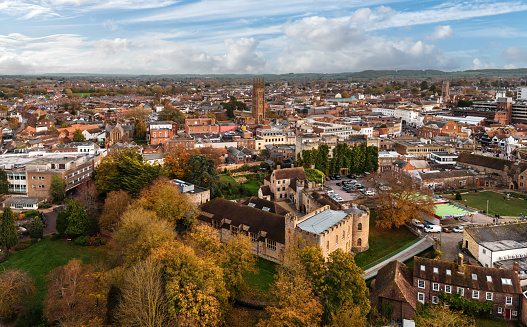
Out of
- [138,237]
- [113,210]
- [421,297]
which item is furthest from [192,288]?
[113,210]

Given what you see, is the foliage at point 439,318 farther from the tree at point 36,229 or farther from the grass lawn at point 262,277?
the tree at point 36,229

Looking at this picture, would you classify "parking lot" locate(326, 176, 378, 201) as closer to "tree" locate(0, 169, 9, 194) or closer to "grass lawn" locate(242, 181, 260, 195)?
"grass lawn" locate(242, 181, 260, 195)

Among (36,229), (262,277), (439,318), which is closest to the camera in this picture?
(439,318)

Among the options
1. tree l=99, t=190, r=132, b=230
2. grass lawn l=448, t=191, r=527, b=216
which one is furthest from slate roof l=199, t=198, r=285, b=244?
grass lawn l=448, t=191, r=527, b=216

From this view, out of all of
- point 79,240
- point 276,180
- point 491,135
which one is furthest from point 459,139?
point 79,240

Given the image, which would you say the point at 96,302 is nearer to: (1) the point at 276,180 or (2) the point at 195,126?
(1) the point at 276,180

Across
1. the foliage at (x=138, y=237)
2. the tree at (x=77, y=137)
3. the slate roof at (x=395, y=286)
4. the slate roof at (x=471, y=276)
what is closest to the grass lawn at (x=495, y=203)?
the slate roof at (x=471, y=276)

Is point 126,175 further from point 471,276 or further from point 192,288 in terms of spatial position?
point 471,276
